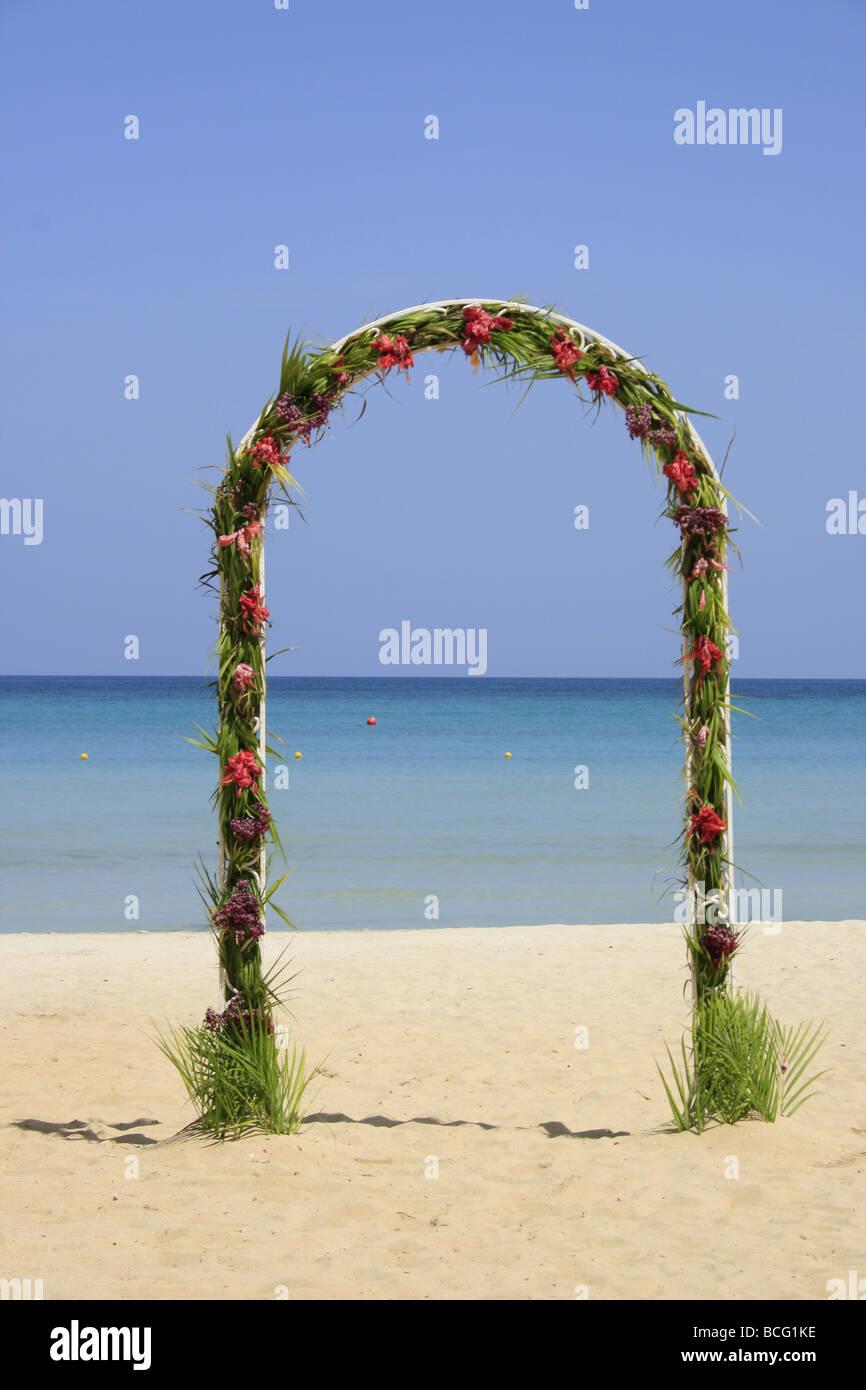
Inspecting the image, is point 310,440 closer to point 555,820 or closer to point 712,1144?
point 712,1144

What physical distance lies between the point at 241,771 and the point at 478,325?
2070 millimetres

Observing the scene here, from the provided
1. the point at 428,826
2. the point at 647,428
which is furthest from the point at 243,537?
the point at 428,826

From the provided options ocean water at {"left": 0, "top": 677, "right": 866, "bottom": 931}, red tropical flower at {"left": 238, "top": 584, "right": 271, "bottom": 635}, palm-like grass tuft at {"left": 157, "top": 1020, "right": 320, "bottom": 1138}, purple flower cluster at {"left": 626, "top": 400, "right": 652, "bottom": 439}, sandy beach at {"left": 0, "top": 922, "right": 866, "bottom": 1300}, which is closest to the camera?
sandy beach at {"left": 0, "top": 922, "right": 866, "bottom": 1300}

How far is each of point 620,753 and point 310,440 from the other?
87.1ft

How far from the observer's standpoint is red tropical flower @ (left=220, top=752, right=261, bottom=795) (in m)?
4.80

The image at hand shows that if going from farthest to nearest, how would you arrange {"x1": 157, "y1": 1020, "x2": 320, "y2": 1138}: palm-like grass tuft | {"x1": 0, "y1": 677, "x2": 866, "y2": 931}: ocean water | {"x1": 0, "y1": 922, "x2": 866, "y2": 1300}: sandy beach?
{"x1": 0, "y1": 677, "x2": 866, "y2": 931}: ocean water → {"x1": 157, "y1": 1020, "x2": 320, "y2": 1138}: palm-like grass tuft → {"x1": 0, "y1": 922, "x2": 866, "y2": 1300}: sandy beach

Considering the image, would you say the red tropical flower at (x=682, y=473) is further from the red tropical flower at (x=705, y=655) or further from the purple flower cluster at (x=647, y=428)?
the red tropical flower at (x=705, y=655)

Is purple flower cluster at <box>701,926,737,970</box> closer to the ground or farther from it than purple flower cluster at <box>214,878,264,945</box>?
closer to the ground

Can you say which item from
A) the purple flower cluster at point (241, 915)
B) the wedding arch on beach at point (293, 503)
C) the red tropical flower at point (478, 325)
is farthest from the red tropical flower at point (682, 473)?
the purple flower cluster at point (241, 915)

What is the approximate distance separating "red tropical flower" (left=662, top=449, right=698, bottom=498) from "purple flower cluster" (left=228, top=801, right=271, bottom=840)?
2.17 meters

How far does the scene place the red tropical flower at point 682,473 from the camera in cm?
496

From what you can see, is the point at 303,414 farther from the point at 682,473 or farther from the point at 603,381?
the point at 682,473

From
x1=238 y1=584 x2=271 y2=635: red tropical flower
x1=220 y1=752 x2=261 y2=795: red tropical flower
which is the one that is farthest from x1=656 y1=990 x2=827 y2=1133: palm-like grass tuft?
x1=238 y1=584 x2=271 y2=635: red tropical flower

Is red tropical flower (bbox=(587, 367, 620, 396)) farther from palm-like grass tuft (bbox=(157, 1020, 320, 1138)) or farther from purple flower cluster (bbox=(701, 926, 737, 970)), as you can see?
palm-like grass tuft (bbox=(157, 1020, 320, 1138))
